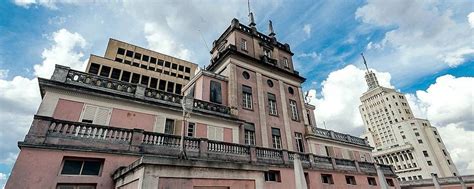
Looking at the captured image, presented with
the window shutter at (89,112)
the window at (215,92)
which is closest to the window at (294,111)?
the window at (215,92)

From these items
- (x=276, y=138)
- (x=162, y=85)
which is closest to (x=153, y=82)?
(x=162, y=85)

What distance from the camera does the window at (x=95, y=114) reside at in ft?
40.9

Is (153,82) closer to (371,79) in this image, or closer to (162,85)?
(162,85)

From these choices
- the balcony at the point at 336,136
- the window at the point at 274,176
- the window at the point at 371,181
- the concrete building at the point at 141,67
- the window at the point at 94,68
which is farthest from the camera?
the concrete building at the point at 141,67

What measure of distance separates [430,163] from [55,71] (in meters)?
99.6

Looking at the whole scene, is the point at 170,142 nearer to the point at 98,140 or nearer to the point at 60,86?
the point at 98,140

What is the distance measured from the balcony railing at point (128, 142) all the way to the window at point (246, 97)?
6473 mm

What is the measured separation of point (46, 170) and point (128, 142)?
326cm

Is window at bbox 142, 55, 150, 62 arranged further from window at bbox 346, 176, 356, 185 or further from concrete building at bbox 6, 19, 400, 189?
window at bbox 346, 176, 356, 185

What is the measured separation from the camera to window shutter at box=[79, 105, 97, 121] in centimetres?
1246

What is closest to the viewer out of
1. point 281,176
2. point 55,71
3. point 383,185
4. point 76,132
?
point 76,132

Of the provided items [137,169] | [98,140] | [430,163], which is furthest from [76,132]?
[430,163]

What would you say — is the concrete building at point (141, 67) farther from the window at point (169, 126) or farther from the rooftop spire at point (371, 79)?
the rooftop spire at point (371, 79)

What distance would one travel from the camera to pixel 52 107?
1152 cm
